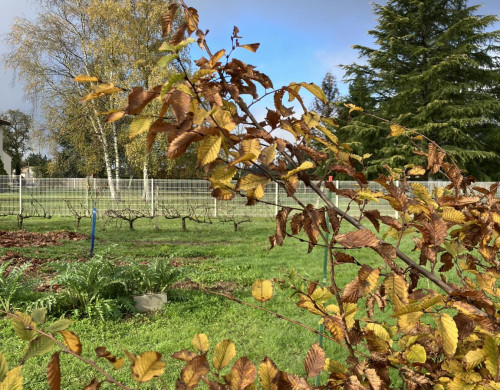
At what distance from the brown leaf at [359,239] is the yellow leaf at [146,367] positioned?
405mm

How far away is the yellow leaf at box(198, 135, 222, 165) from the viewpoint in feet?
2.38

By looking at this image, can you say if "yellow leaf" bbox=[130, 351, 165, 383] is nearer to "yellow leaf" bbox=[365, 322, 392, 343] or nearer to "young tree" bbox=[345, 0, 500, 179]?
"yellow leaf" bbox=[365, 322, 392, 343]

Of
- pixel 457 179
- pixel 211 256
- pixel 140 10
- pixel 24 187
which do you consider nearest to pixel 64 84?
pixel 140 10

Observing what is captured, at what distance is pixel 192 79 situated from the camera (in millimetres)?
786

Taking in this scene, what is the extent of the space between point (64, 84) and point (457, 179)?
72.7ft

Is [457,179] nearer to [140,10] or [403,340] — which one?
[403,340]

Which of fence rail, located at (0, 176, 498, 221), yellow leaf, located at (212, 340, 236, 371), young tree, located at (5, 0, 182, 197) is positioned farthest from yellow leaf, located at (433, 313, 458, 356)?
young tree, located at (5, 0, 182, 197)

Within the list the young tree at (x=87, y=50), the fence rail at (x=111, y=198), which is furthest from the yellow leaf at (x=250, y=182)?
the young tree at (x=87, y=50)

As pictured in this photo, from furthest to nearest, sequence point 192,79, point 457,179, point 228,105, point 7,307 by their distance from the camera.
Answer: point 7,307 → point 457,179 → point 228,105 → point 192,79

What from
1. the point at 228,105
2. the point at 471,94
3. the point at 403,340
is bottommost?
the point at 403,340

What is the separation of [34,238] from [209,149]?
8566 millimetres

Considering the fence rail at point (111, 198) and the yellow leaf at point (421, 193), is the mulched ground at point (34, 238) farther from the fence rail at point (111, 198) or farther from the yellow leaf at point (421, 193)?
the yellow leaf at point (421, 193)

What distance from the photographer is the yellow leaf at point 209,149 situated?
724 millimetres

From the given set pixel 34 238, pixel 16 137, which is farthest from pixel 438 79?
pixel 16 137
